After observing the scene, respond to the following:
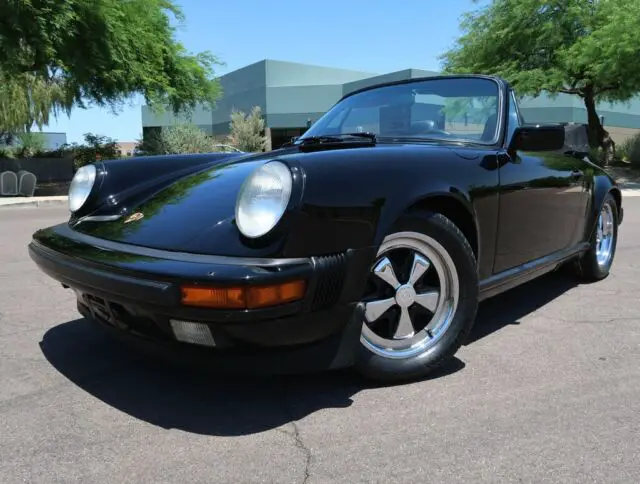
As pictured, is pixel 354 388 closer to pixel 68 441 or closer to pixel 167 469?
pixel 167 469

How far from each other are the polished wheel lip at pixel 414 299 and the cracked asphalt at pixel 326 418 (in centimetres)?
18

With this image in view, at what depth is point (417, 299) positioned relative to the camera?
2523mm

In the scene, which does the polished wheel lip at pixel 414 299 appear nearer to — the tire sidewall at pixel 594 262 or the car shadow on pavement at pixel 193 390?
the car shadow on pavement at pixel 193 390

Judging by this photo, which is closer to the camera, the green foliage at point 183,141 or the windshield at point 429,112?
the windshield at point 429,112

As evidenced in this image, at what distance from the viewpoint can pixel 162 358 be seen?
2.21 metres

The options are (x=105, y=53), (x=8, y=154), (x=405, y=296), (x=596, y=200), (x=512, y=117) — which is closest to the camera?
(x=405, y=296)

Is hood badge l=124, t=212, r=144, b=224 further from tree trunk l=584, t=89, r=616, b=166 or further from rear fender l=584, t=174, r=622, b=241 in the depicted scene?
tree trunk l=584, t=89, r=616, b=166

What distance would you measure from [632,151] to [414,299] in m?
28.9

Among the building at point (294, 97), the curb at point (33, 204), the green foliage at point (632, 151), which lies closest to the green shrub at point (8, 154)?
the curb at point (33, 204)

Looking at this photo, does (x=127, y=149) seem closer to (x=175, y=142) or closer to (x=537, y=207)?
(x=175, y=142)

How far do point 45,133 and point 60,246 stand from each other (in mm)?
45060

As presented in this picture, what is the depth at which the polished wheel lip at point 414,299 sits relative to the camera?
2.41m

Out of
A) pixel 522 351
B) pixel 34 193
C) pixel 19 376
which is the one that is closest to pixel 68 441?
pixel 19 376

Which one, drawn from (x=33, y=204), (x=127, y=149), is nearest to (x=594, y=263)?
(x=33, y=204)
